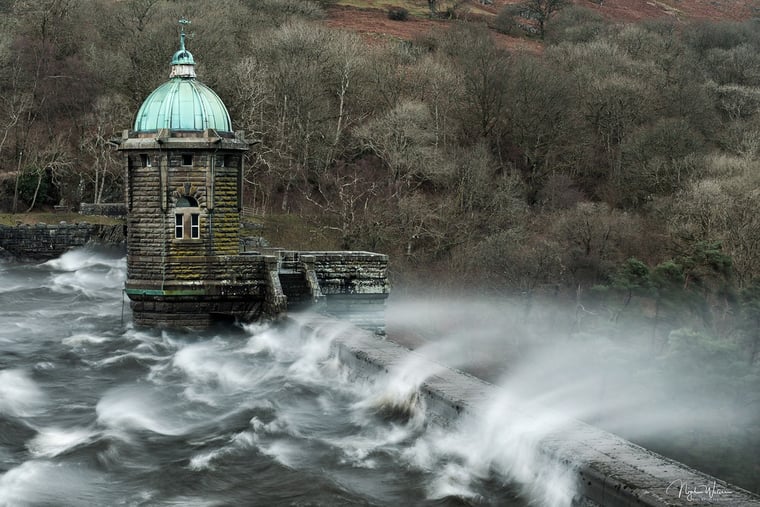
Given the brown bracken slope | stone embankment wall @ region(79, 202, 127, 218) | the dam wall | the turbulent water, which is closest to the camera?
the dam wall

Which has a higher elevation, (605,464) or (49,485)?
(605,464)

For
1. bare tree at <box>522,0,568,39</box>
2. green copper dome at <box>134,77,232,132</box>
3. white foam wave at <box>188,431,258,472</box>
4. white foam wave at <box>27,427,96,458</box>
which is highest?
bare tree at <box>522,0,568,39</box>

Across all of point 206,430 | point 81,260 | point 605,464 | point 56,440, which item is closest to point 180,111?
point 206,430

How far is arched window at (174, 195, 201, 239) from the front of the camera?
32.9 metres

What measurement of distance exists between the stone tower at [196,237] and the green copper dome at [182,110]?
→ 0.11ft

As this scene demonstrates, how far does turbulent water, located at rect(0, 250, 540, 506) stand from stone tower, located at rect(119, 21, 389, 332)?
4.10 feet

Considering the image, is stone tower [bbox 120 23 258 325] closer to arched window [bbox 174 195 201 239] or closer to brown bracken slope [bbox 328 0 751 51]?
arched window [bbox 174 195 201 239]

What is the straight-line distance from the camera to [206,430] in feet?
74.8

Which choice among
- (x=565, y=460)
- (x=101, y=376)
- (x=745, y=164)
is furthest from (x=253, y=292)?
(x=745, y=164)

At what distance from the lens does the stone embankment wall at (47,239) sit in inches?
2335

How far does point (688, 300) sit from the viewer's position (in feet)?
113

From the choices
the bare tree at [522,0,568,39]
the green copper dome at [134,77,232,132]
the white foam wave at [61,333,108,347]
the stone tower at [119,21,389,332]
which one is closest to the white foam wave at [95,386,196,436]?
the white foam wave at [61,333,108,347]

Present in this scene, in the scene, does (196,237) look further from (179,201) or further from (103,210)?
(103,210)

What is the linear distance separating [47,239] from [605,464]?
166ft
